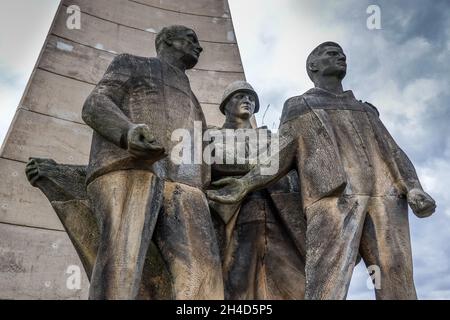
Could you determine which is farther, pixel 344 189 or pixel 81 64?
pixel 81 64

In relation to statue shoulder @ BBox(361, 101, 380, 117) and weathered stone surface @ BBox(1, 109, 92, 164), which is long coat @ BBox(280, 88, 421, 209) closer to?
statue shoulder @ BBox(361, 101, 380, 117)

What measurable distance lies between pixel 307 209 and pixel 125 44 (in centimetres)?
474

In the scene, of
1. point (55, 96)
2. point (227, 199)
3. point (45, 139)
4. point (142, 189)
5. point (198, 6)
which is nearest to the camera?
point (142, 189)

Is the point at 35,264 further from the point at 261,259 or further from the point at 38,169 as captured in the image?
the point at 261,259

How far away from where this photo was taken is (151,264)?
12.7 feet

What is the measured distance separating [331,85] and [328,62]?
173mm

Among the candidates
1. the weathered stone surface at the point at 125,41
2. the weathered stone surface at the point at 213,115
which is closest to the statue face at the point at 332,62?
the weathered stone surface at the point at 213,115

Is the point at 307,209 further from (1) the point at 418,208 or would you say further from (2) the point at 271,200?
(1) the point at 418,208

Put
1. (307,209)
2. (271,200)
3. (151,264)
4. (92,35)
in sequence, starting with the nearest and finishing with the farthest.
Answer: (151,264) < (307,209) < (271,200) < (92,35)

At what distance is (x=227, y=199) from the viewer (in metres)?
4.18

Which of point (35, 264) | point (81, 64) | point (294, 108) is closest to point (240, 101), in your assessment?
point (294, 108)

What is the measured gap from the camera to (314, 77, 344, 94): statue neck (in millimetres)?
4641

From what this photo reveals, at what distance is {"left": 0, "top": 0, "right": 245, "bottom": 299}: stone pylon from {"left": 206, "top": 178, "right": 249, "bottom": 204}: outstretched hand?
2464mm

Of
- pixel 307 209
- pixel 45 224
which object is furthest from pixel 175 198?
pixel 45 224
